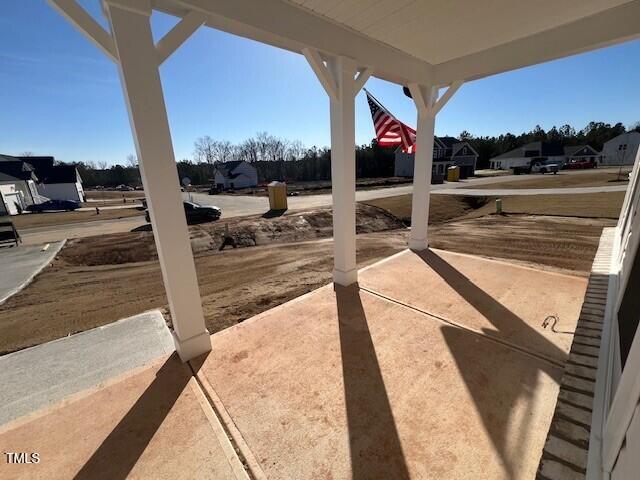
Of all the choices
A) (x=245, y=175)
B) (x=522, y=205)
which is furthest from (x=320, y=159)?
(x=522, y=205)

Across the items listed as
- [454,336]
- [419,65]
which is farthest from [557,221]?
[454,336]

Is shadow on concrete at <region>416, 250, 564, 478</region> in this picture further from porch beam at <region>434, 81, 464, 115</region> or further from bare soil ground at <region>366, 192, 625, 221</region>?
bare soil ground at <region>366, 192, 625, 221</region>

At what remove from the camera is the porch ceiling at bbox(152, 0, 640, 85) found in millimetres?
2676

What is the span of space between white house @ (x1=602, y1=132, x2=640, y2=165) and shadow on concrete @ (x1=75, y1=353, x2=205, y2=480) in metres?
70.0

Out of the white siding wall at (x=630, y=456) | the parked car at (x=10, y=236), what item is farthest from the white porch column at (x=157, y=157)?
the parked car at (x=10, y=236)

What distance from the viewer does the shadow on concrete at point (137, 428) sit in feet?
5.79

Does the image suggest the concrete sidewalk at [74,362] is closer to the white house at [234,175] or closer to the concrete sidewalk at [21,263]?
the concrete sidewalk at [21,263]

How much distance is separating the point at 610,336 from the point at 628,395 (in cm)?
169

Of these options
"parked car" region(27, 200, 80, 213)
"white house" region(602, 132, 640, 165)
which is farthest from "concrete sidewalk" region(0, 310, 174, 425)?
"white house" region(602, 132, 640, 165)

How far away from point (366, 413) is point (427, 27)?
14.3ft

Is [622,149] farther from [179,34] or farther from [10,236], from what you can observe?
[10,236]

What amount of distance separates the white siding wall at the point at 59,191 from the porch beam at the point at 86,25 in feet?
151

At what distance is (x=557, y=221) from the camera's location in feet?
30.7

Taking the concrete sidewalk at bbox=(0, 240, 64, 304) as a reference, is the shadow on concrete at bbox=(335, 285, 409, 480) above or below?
above
